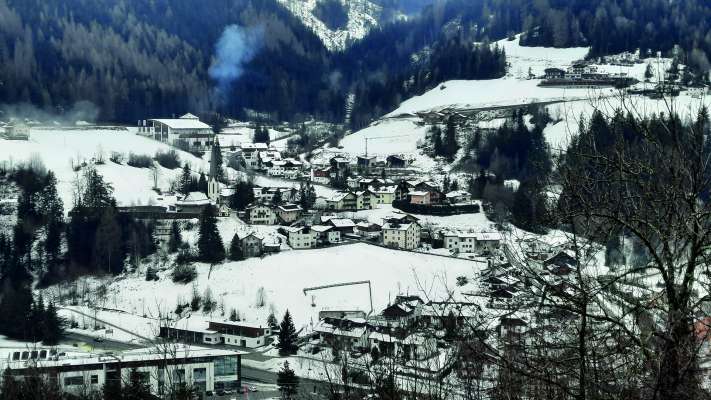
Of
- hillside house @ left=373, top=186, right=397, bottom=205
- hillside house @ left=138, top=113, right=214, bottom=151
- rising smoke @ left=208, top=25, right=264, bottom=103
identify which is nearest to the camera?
hillside house @ left=373, top=186, right=397, bottom=205

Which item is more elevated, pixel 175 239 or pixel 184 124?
pixel 184 124

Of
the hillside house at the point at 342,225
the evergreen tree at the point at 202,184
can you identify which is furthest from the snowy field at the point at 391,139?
the hillside house at the point at 342,225

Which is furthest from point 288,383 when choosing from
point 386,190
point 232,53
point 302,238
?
point 232,53

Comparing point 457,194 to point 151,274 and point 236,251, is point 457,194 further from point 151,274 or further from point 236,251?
point 151,274

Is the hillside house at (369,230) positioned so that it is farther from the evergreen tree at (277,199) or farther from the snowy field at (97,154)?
the snowy field at (97,154)

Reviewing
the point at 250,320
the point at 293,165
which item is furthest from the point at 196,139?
the point at 250,320

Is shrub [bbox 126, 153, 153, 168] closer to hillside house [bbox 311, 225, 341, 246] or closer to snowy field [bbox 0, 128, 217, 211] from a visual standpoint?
snowy field [bbox 0, 128, 217, 211]

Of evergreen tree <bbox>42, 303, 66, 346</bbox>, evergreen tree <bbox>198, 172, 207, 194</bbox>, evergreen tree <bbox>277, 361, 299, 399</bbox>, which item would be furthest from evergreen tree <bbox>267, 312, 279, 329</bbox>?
evergreen tree <bbox>198, 172, 207, 194</bbox>
